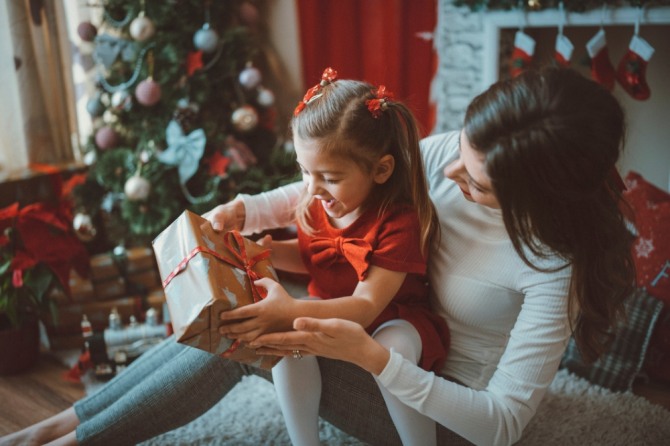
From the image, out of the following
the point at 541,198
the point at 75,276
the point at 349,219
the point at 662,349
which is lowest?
the point at 662,349

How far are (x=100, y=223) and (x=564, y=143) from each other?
2162 millimetres

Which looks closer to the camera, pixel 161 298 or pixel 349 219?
pixel 349 219

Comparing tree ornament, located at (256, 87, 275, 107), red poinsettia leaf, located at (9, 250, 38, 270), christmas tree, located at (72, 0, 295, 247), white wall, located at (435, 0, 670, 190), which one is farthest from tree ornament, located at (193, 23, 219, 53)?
white wall, located at (435, 0, 670, 190)

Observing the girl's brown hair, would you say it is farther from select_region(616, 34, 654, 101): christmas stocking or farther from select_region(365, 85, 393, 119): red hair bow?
select_region(616, 34, 654, 101): christmas stocking

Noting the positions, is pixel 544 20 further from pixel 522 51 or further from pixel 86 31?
pixel 86 31

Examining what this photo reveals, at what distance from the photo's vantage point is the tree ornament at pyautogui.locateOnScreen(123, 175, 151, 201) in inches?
93.0

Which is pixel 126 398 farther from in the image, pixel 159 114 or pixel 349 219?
pixel 159 114

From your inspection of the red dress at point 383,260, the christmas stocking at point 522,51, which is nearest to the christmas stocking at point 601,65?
the christmas stocking at point 522,51

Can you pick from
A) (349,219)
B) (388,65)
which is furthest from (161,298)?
(388,65)

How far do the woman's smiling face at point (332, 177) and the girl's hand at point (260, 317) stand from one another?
255 millimetres

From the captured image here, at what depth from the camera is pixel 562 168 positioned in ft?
3.59

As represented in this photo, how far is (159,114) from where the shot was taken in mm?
2471

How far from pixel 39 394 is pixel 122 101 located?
1.08 m

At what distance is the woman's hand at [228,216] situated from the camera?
151cm
